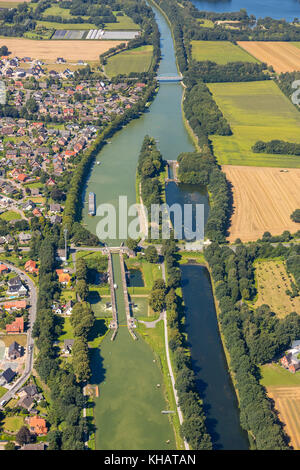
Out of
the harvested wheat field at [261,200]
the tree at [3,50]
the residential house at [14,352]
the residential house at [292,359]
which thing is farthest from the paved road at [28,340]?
the tree at [3,50]

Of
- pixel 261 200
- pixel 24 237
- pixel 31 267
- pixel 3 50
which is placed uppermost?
pixel 3 50

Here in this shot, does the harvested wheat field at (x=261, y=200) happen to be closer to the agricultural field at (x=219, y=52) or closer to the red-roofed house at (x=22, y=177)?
the red-roofed house at (x=22, y=177)

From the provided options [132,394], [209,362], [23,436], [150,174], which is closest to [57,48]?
[150,174]

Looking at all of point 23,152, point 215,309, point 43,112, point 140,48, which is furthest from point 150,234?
point 140,48

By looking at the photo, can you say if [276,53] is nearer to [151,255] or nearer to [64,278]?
[151,255]

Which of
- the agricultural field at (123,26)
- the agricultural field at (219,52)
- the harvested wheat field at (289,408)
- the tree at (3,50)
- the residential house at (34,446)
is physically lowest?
the harvested wheat field at (289,408)

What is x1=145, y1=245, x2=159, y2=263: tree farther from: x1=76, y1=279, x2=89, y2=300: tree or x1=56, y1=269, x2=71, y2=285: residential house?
x1=56, y1=269, x2=71, y2=285: residential house
